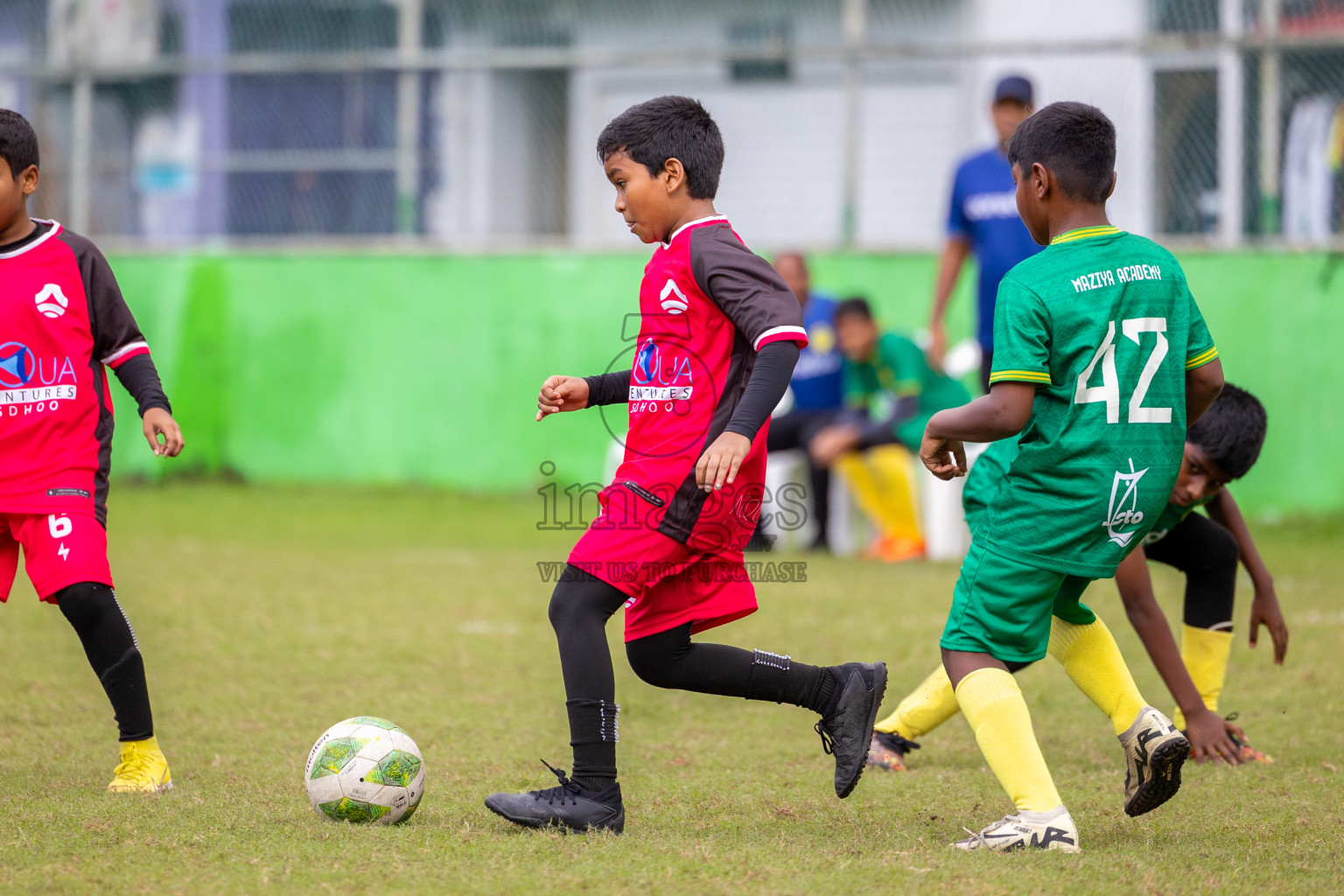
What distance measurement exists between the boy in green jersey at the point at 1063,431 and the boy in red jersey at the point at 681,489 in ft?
1.29

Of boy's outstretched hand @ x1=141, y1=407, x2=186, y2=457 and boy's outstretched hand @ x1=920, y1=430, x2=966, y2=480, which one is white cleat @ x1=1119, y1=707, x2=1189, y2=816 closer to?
boy's outstretched hand @ x1=920, y1=430, x2=966, y2=480

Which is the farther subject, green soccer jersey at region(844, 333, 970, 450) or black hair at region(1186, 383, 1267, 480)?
green soccer jersey at region(844, 333, 970, 450)

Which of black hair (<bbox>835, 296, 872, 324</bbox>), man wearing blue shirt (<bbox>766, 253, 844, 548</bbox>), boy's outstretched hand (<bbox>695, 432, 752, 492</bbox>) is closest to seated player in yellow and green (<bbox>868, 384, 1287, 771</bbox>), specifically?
boy's outstretched hand (<bbox>695, 432, 752, 492</bbox>)

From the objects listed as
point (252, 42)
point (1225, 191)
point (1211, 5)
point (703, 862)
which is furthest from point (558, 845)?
point (252, 42)

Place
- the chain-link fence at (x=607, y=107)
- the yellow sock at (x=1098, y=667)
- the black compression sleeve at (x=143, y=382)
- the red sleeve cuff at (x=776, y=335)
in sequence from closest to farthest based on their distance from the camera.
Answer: the red sleeve cuff at (x=776, y=335)
the yellow sock at (x=1098, y=667)
the black compression sleeve at (x=143, y=382)
the chain-link fence at (x=607, y=107)

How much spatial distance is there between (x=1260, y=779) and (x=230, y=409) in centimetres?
937

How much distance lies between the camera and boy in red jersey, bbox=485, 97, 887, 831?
122 inches

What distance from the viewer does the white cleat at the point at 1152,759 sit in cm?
304

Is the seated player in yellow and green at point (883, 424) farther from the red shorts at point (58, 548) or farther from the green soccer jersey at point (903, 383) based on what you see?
the red shorts at point (58, 548)

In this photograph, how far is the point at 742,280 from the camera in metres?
3.11

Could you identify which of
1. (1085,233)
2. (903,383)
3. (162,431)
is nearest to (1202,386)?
(1085,233)

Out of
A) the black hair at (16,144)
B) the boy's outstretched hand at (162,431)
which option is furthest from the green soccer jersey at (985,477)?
the black hair at (16,144)

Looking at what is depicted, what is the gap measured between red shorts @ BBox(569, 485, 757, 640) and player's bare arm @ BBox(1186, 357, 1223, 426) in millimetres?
1008

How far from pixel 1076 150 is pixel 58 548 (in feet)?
8.33
